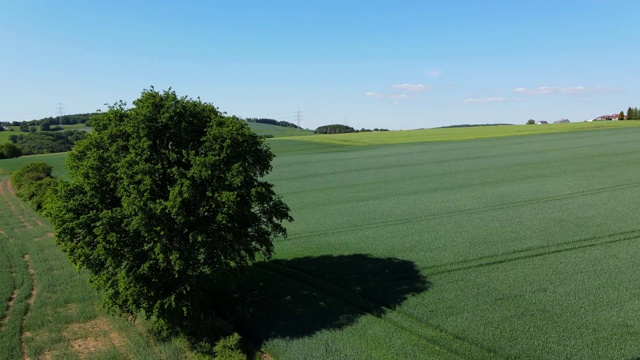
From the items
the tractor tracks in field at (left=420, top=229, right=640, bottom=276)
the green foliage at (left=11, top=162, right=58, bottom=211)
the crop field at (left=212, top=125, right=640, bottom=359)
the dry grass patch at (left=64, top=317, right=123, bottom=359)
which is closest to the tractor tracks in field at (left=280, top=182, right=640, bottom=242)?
the crop field at (left=212, top=125, right=640, bottom=359)

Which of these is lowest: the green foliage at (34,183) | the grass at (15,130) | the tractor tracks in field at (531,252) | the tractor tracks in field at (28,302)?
the tractor tracks in field at (28,302)

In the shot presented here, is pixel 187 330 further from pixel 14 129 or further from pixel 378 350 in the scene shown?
pixel 14 129

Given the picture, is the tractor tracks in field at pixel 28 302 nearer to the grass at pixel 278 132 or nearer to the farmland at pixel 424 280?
the farmland at pixel 424 280

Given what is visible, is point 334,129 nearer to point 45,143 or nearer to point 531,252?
point 45,143

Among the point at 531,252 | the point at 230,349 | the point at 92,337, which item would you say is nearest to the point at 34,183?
the point at 92,337

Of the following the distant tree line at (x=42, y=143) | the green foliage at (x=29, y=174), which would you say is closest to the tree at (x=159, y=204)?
the green foliage at (x=29, y=174)

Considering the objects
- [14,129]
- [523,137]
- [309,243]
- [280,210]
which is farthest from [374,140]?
[14,129]
